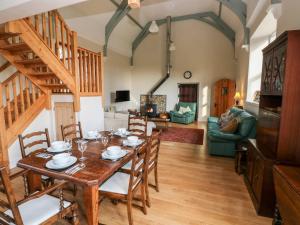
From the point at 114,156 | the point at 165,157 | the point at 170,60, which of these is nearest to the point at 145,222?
the point at 114,156

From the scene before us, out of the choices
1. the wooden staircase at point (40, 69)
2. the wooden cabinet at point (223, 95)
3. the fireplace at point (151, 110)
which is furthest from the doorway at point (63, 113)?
the wooden cabinet at point (223, 95)

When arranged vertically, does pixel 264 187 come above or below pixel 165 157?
above

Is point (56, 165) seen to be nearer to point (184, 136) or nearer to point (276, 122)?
point (276, 122)

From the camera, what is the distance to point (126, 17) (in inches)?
277

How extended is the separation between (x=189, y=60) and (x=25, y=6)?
7.67 m

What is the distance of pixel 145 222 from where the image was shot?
74.5 inches

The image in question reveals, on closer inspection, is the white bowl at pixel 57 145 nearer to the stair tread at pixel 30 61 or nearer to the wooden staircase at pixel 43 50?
the wooden staircase at pixel 43 50

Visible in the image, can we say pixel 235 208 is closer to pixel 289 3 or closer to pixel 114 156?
Answer: pixel 114 156

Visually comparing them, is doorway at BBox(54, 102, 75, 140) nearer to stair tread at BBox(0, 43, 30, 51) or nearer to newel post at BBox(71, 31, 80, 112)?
newel post at BBox(71, 31, 80, 112)

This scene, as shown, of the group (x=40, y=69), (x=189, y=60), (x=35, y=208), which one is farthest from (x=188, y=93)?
(x=35, y=208)

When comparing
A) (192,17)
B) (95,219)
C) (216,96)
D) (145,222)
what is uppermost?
(192,17)

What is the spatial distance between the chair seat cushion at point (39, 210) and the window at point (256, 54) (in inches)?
193

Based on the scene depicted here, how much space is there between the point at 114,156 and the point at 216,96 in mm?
7270

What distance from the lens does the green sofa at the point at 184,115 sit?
758 cm
